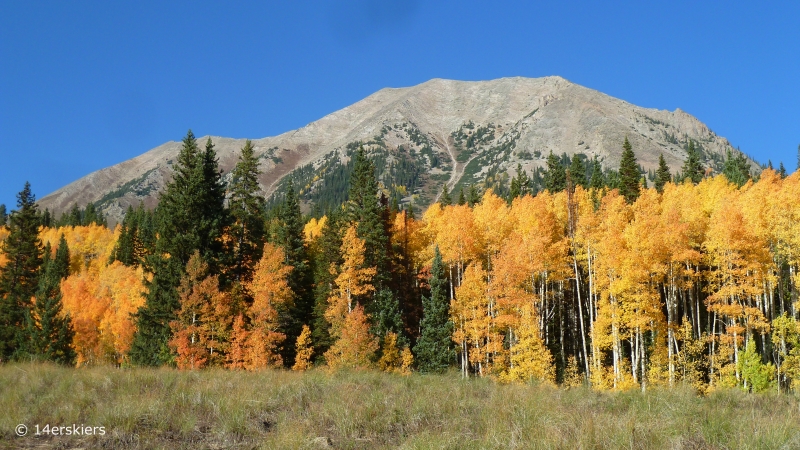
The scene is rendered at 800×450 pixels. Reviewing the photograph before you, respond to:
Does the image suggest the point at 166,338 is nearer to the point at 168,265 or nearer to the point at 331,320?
the point at 168,265

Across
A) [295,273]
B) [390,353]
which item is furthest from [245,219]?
[390,353]

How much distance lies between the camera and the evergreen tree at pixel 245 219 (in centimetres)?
3556

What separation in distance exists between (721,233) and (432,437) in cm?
3075

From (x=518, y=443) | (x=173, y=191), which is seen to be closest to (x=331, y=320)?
(x=173, y=191)

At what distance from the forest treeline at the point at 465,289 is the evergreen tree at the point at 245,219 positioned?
5.8 inches

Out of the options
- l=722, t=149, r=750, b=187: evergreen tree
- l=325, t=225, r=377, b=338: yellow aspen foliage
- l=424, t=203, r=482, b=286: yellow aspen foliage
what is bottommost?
l=325, t=225, r=377, b=338: yellow aspen foliage

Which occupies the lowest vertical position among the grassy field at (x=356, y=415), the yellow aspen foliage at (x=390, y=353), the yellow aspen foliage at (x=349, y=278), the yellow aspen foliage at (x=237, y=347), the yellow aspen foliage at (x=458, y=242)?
the yellow aspen foliage at (x=390, y=353)

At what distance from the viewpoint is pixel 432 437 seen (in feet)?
25.5

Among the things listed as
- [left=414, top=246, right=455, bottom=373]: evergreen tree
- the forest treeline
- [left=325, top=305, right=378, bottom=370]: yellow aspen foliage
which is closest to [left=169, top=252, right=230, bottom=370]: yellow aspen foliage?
the forest treeline

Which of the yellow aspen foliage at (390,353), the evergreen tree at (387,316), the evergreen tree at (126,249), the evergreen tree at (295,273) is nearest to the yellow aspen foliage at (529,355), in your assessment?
the yellow aspen foliage at (390,353)

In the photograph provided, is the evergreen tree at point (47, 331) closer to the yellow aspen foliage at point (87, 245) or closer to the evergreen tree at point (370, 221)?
the evergreen tree at point (370, 221)

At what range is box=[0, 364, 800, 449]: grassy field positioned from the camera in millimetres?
7582

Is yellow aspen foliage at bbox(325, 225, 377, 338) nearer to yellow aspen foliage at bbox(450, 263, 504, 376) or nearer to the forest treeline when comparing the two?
the forest treeline

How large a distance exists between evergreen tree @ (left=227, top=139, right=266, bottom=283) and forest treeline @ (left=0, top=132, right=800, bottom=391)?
146 millimetres
